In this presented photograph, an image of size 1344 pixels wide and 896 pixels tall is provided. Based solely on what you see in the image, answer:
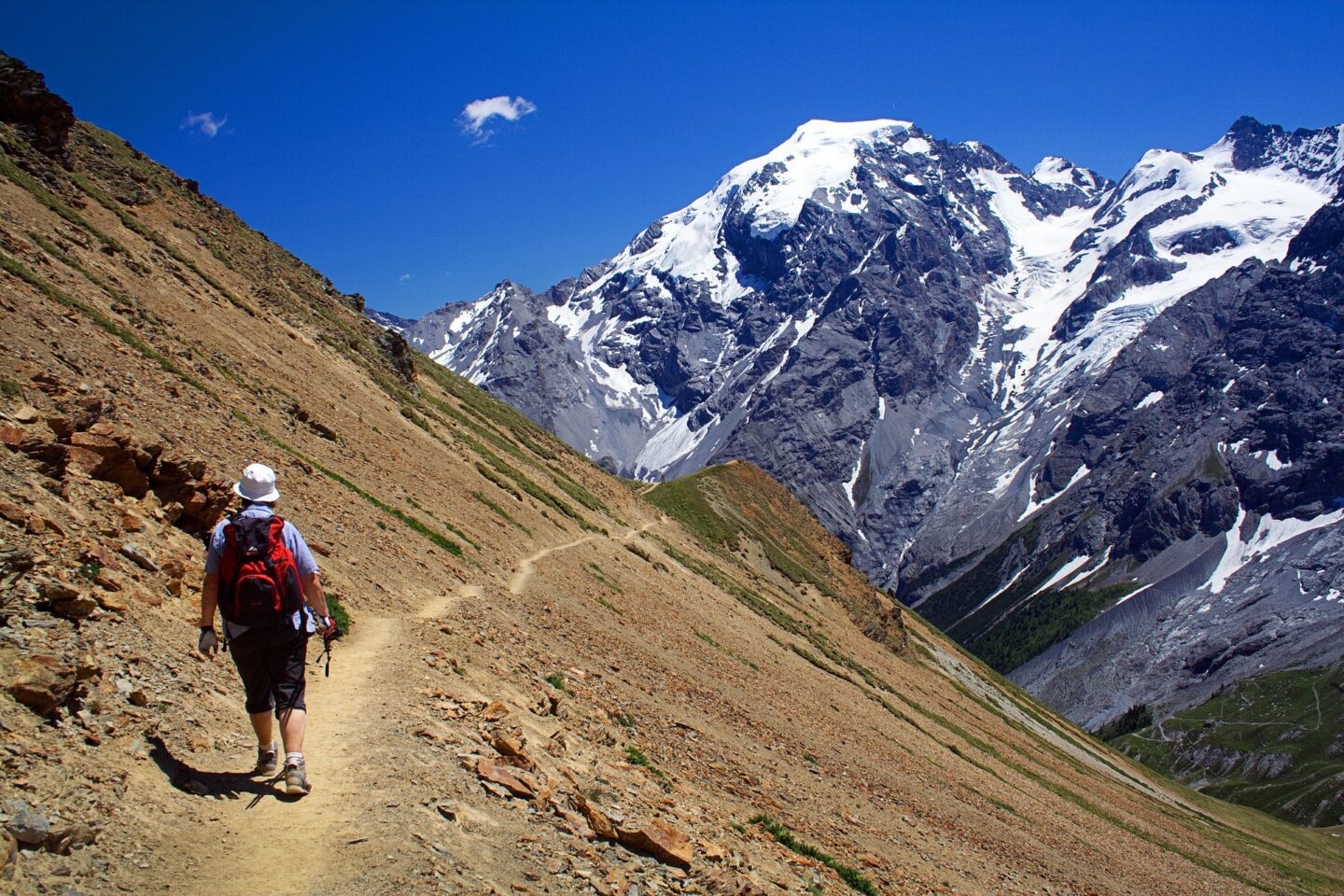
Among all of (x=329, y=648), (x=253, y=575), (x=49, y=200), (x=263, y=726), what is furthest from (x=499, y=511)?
(x=253, y=575)

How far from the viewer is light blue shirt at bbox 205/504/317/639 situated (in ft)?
30.0

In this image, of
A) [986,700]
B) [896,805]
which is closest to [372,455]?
[896,805]

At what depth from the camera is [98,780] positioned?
24.8ft

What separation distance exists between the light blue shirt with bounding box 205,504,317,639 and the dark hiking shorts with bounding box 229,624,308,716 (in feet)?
0.38

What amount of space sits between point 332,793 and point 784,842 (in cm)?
850

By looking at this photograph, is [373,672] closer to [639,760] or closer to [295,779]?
[295,779]

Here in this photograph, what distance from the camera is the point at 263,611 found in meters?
9.18

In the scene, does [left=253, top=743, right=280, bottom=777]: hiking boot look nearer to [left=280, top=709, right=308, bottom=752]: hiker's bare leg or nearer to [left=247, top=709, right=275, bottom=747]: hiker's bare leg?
[left=247, top=709, right=275, bottom=747]: hiker's bare leg

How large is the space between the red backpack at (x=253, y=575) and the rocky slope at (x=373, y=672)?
57.4 inches

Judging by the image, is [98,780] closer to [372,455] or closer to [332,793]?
[332,793]

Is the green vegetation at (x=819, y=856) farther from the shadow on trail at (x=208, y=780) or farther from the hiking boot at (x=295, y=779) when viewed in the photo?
the shadow on trail at (x=208, y=780)

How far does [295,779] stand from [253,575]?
Result: 7.18 ft

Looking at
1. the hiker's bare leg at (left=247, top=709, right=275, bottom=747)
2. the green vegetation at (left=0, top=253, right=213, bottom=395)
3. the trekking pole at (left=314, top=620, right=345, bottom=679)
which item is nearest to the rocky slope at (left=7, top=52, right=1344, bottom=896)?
the green vegetation at (left=0, top=253, right=213, bottom=395)

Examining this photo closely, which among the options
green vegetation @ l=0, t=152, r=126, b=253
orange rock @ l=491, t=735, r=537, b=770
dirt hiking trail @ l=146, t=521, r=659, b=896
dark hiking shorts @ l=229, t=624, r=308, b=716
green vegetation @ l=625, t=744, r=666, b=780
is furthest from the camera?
green vegetation @ l=0, t=152, r=126, b=253
